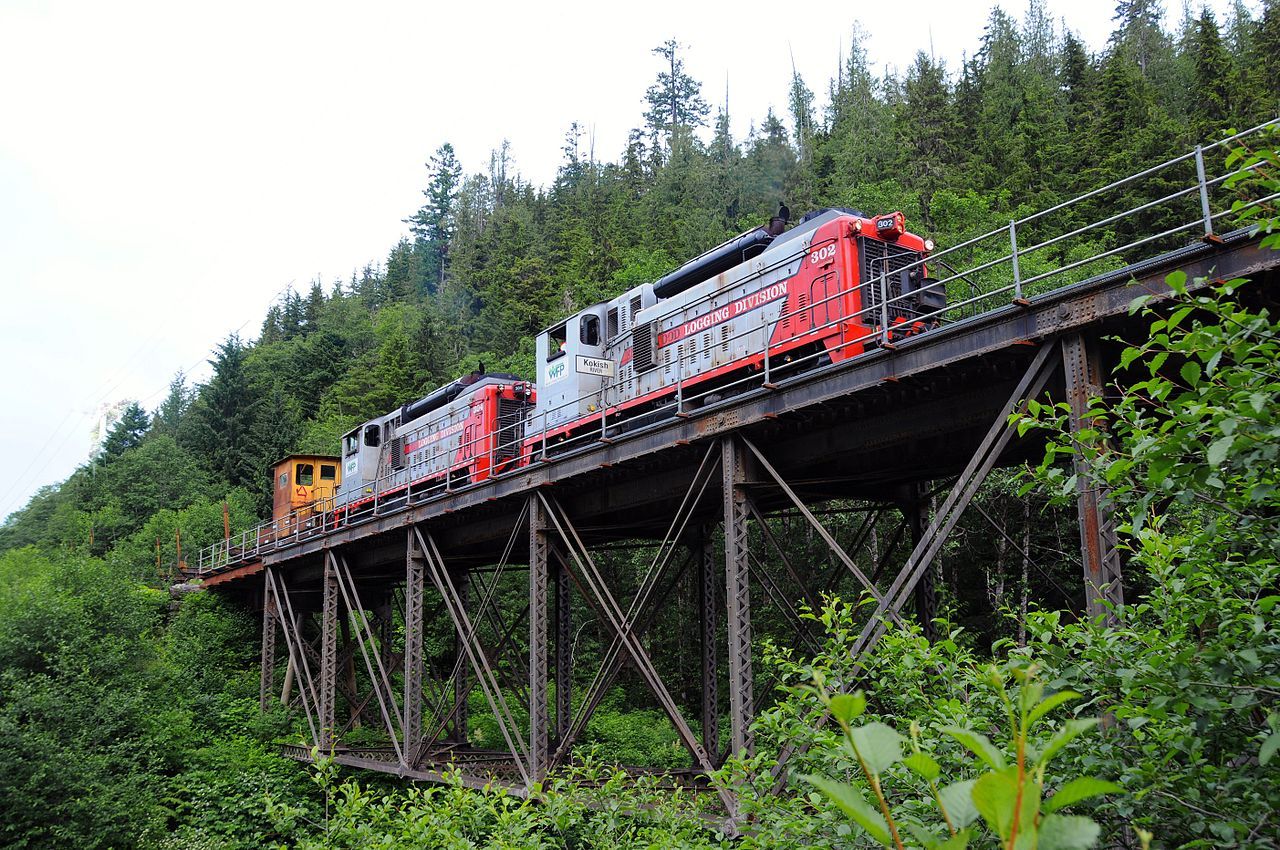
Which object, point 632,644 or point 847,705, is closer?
point 847,705

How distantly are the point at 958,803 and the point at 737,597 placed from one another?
11.2m

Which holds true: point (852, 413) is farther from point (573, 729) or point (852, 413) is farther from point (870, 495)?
point (573, 729)

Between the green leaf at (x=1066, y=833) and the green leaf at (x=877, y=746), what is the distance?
11.9 inches

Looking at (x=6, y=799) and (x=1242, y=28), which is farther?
(x=1242, y=28)

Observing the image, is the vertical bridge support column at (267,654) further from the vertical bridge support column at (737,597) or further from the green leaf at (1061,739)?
the green leaf at (1061,739)

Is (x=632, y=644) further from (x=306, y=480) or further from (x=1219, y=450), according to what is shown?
(x=306, y=480)

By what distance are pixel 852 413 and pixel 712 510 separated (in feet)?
18.2

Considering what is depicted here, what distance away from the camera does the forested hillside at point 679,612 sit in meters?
4.18

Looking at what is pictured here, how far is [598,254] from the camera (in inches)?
2621

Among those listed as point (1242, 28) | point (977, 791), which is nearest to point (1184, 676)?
point (977, 791)

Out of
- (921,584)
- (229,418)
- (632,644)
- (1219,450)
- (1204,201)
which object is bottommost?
(632,644)

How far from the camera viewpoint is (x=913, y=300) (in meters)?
16.8

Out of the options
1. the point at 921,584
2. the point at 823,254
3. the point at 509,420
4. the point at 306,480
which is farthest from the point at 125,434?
the point at 921,584

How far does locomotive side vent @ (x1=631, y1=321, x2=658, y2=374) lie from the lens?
20000 millimetres
